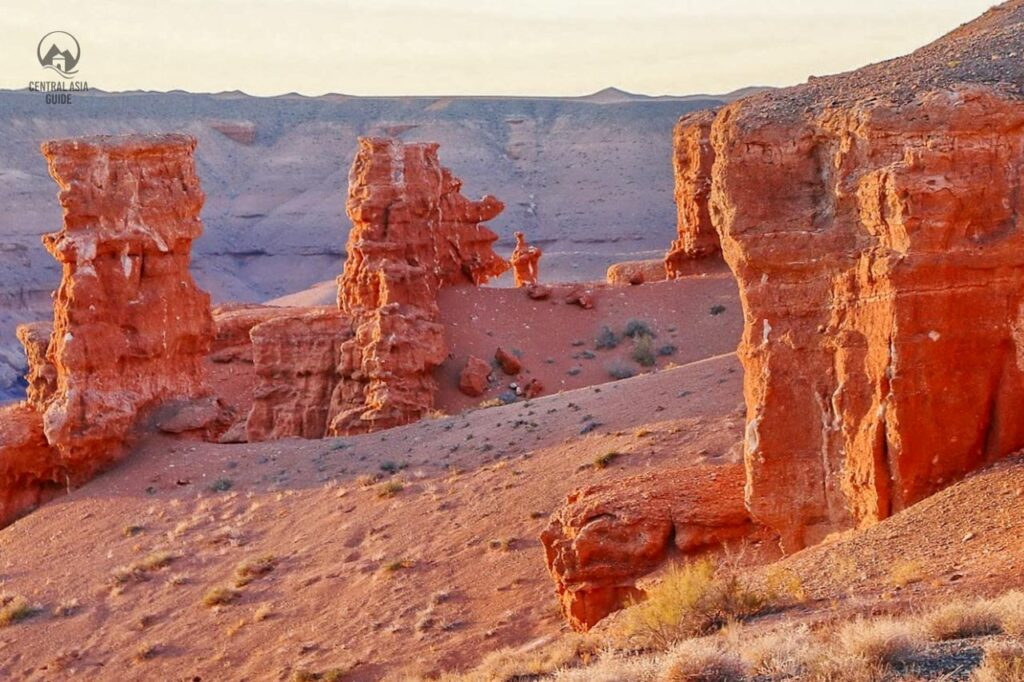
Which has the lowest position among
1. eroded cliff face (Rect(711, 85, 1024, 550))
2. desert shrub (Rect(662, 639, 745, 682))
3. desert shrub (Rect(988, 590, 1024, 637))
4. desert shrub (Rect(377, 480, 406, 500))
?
desert shrub (Rect(377, 480, 406, 500))

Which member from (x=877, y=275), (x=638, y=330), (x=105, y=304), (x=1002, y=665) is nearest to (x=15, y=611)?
(x=105, y=304)

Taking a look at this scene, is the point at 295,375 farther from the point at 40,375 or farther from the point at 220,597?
the point at 220,597

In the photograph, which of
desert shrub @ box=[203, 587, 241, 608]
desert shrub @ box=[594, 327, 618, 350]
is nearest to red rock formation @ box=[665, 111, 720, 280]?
desert shrub @ box=[594, 327, 618, 350]

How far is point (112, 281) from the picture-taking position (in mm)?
25281

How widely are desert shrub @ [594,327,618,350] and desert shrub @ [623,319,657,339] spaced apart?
0.38 metres

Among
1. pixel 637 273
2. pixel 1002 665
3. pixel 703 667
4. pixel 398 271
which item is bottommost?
pixel 637 273

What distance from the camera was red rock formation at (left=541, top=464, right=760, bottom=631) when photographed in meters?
13.5

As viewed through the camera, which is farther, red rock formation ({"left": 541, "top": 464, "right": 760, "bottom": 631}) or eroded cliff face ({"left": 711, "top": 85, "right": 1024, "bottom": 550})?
red rock formation ({"left": 541, "top": 464, "right": 760, "bottom": 631})

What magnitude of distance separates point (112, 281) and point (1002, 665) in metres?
20.4

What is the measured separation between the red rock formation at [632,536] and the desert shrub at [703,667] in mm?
4798

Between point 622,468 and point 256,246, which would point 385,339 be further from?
Answer: point 256,246

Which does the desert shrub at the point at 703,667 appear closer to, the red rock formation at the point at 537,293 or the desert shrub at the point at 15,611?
the desert shrub at the point at 15,611

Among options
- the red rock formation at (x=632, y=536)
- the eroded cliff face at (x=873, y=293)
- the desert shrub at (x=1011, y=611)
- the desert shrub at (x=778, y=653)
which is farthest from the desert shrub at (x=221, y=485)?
the desert shrub at (x=1011, y=611)

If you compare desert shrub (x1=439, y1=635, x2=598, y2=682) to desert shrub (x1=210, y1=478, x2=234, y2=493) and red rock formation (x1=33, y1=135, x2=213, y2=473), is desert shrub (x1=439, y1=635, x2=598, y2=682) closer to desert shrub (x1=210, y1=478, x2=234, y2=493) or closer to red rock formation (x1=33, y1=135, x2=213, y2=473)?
desert shrub (x1=210, y1=478, x2=234, y2=493)
